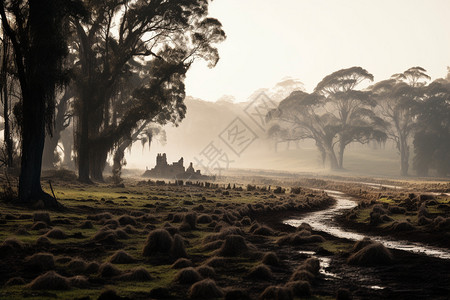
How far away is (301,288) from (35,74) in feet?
67.3

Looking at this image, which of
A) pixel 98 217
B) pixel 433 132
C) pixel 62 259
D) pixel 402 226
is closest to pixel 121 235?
A: pixel 62 259

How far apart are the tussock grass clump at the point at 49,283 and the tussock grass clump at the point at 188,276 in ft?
9.23

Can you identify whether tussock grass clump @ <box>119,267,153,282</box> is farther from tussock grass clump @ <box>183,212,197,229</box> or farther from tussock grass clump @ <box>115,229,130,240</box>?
tussock grass clump @ <box>183,212,197,229</box>

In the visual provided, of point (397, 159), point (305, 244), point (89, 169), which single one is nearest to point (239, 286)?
point (305, 244)

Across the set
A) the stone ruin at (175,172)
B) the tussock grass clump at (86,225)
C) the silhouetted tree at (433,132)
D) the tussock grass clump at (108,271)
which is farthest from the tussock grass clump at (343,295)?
the silhouetted tree at (433,132)

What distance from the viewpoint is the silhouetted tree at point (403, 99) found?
93625mm

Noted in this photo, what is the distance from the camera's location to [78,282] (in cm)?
1176

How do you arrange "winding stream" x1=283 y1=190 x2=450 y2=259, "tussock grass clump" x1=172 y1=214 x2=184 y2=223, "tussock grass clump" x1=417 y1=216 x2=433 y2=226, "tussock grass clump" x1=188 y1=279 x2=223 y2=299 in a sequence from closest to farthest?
"tussock grass clump" x1=188 y1=279 x2=223 y2=299 → "winding stream" x1=283 y1=190 x2=450 y2=259 → "tussock grass clump" x1=417 y1=216 x2=433 y2=226 → "tussock grass clump" x1=172 y1=214 x2=184 y2=223

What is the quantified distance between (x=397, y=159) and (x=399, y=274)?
111239mm

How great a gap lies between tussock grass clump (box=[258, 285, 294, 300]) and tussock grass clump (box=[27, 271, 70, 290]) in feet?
15.3

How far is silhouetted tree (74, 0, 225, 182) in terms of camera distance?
47.5m

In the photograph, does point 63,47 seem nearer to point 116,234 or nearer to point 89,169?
point 116,234

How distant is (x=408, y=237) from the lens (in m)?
21.6

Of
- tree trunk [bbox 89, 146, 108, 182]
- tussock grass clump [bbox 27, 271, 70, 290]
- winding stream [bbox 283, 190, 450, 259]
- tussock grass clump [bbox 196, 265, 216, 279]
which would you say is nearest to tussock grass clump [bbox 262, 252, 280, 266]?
tussock grass clump [bbox 196, 265, 216, 279]
